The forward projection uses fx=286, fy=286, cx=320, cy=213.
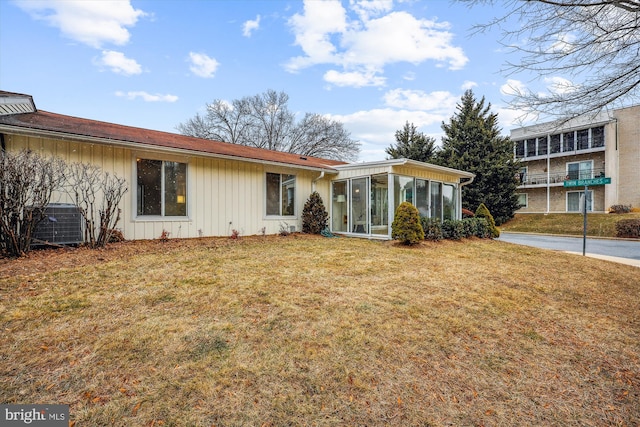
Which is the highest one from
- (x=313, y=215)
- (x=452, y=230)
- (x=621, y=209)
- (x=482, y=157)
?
(x=482, y=157)

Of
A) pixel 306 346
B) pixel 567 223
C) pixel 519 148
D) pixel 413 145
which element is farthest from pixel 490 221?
pixel 519 148

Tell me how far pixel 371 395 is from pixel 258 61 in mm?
15626

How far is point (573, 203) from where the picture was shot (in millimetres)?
24141

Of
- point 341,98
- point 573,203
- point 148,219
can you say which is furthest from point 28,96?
point 573,203

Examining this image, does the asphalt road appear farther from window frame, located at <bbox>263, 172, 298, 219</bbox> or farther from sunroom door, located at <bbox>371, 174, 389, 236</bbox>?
window frame, located at <bbox>263, 172, 298, 219</bbox>

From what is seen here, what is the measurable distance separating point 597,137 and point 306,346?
103 ft

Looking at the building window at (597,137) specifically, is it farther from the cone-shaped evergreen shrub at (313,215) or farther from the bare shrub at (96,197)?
the bare shrub at (96,197)

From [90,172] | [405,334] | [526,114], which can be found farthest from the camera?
[90,172]

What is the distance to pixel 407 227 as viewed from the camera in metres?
8.30

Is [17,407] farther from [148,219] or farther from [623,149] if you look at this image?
[623,149]

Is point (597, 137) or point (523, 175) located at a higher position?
point (597, 137)

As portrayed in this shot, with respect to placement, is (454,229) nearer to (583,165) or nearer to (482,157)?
(482,157)

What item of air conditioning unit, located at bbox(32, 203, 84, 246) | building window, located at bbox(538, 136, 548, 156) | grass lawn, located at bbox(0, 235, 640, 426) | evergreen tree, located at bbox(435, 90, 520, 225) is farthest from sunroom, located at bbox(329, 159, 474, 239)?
building window, located at bbox(538, 136, 548, 156)

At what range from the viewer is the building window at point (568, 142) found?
24578mm
